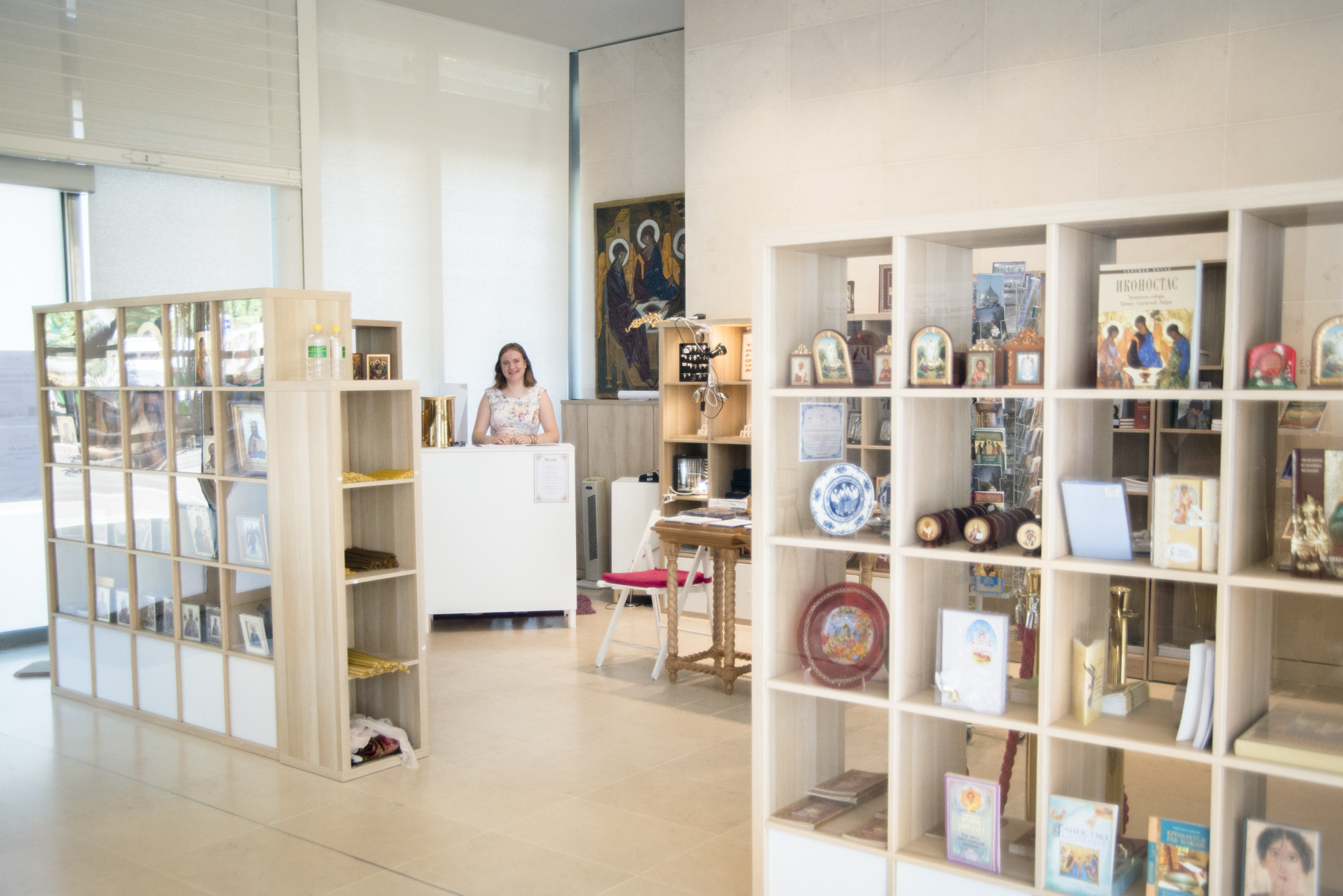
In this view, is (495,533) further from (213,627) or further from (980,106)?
(980,106)

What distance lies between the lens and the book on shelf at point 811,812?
3.21 metres

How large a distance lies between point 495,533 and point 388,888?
12.2 feet

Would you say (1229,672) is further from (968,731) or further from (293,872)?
(293,872)

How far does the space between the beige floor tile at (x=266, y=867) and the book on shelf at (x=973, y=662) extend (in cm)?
205

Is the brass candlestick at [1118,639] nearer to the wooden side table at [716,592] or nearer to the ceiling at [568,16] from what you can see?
the wooden side table at [716,592]

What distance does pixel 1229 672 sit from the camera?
2.57 m

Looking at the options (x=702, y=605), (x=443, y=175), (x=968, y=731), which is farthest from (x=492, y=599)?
(x=968, y=731)

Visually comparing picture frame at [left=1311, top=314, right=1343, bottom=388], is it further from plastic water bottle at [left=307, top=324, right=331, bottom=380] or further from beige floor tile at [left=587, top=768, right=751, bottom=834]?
plastic water bottle at [left=307, top=324, right=331, bottom=380]

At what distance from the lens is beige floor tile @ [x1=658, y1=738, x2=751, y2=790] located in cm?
453

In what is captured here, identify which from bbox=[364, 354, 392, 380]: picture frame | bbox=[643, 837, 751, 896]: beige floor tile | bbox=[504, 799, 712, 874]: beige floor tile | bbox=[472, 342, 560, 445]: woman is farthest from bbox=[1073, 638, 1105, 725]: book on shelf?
bbox=[364, 354, 392, 380]: picture frame

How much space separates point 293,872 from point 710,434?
14.1 feet

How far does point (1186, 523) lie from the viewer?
2.62m

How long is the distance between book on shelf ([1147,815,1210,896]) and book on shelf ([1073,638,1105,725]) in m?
0.29

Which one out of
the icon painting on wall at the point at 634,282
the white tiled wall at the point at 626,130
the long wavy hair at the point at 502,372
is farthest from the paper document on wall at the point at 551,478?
the white tiled wall at the point at 626,130
